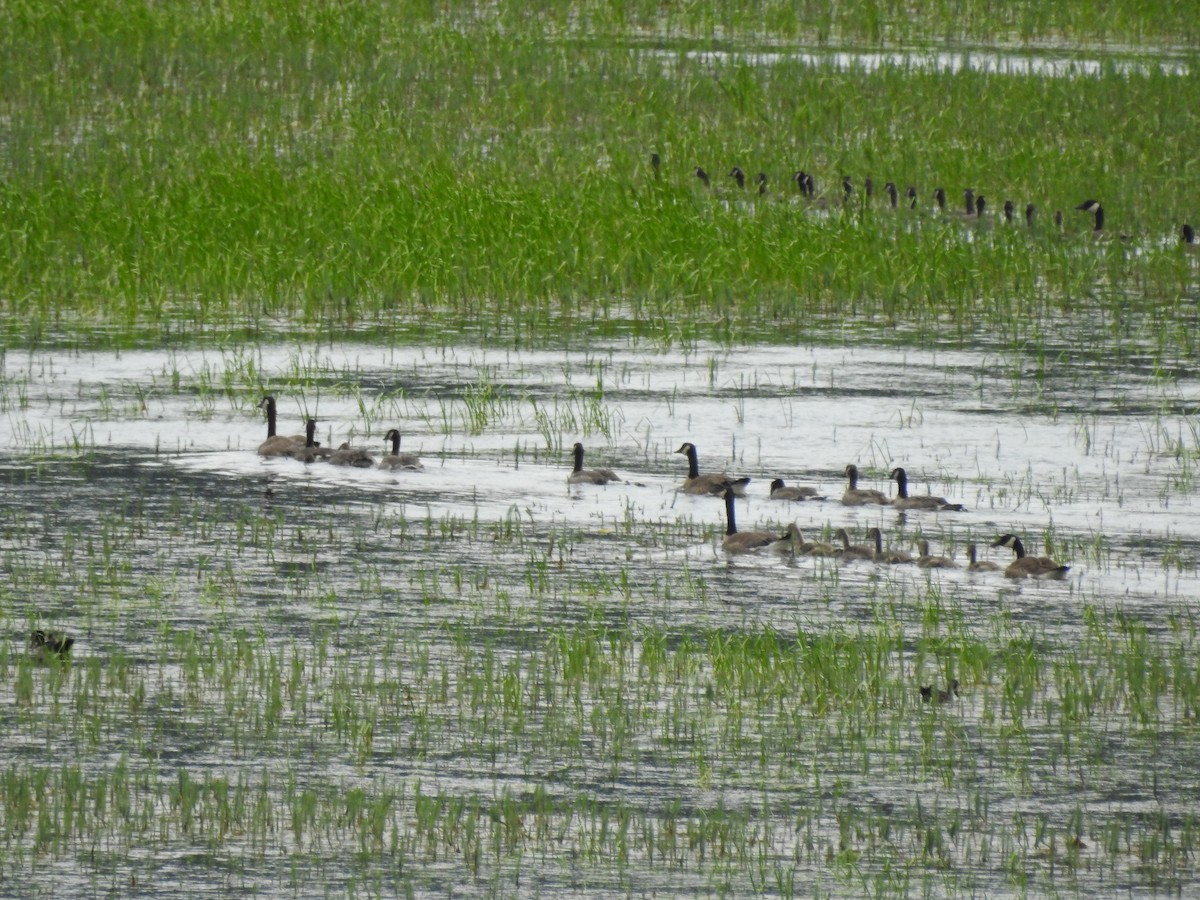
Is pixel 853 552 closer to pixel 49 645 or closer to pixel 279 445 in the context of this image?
pixel 279 445

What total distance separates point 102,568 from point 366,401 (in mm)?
4995

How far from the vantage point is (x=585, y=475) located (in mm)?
13359

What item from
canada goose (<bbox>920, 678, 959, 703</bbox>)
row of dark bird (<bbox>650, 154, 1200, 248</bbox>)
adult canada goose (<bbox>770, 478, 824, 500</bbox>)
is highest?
row of dark bird (<bbox>650, 154, 1200, 248</bbox>)

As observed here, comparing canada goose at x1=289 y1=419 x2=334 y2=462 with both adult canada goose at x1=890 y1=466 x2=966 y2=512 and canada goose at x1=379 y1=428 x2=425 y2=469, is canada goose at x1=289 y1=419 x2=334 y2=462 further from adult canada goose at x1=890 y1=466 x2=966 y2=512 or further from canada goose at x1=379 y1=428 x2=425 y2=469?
adult canada goose at x1=890 y1=466 x2=966 y2=512

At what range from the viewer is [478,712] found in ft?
29.5

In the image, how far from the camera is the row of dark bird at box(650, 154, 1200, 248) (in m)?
23.4

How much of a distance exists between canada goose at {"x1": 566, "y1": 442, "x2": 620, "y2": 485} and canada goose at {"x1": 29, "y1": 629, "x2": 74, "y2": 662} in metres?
4.29

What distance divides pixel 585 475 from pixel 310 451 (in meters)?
1.78

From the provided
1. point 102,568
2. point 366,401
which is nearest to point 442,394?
point 366,401

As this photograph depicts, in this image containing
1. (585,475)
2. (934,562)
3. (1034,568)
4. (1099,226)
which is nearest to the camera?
(1034,568)

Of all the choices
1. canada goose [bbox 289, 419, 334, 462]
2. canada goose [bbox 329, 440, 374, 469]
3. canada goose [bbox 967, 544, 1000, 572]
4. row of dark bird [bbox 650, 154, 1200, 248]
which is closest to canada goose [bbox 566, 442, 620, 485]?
canada goose [bbox 329, 440, 374, 469]

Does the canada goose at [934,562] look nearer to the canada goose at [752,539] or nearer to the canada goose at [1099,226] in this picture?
the canada goose at [752,539]

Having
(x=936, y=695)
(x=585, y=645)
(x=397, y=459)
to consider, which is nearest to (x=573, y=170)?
(x=397, y=459)

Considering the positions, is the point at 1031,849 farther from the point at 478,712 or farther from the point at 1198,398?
the point at 1198,398
